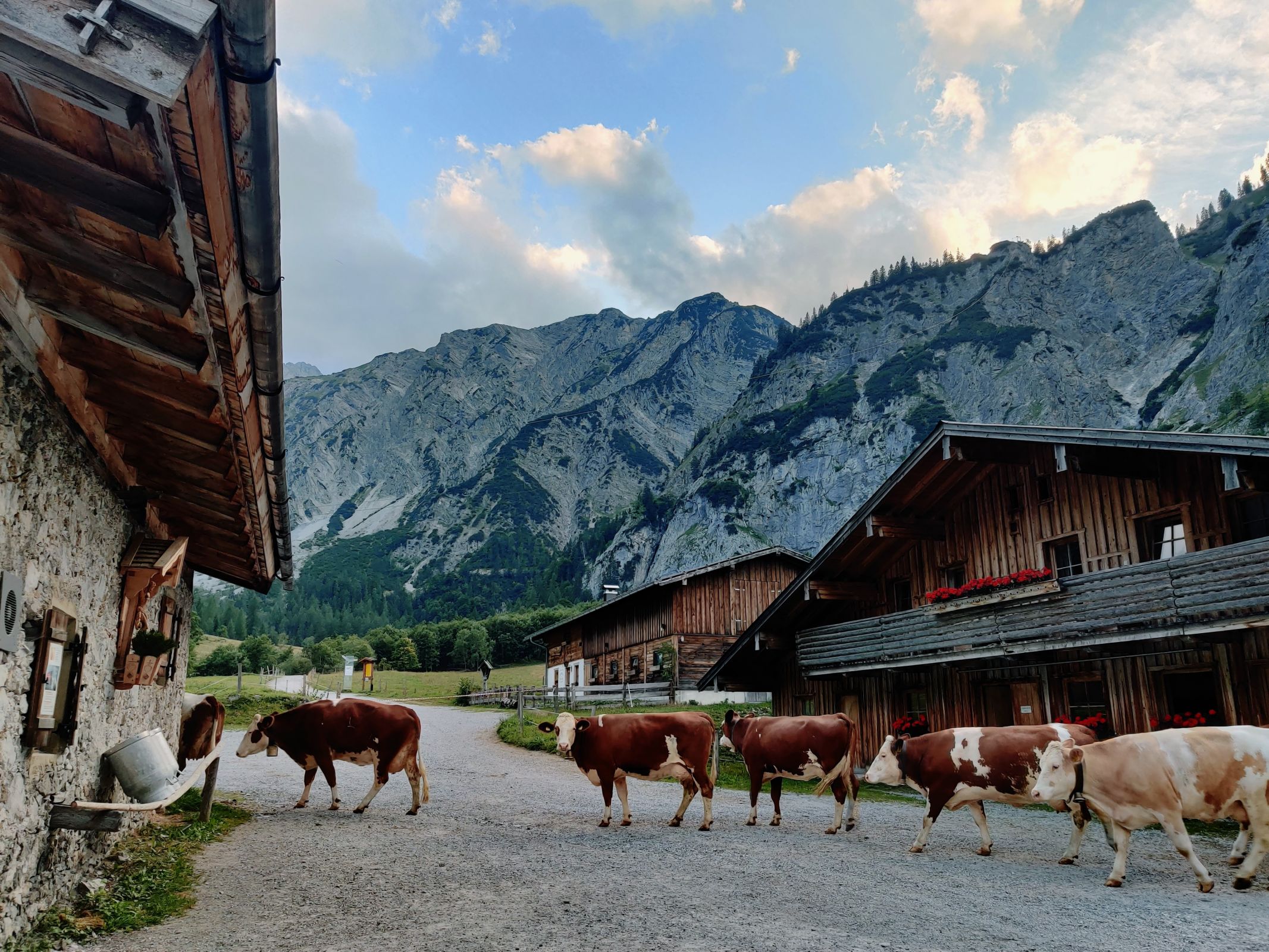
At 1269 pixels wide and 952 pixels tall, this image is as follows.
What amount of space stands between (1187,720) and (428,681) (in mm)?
66988

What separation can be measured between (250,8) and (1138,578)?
49.8 ft

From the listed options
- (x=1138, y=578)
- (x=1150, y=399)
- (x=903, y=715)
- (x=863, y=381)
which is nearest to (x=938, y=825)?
(x=1138, y=578)

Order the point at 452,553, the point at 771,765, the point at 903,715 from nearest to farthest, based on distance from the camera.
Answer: the point at 771,765
the point at 903,715
the point at 452,553

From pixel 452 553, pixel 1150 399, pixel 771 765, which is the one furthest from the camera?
pixel 452 553

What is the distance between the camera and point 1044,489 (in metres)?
17.3

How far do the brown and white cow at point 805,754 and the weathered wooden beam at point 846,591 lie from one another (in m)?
8.78

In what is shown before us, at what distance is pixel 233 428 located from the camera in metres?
5.79

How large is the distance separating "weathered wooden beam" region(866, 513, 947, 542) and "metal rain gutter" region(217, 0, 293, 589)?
16.3 meters

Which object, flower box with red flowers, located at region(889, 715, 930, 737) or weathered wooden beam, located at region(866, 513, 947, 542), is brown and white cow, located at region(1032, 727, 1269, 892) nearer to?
flower box with red flowers, located at region(889, 715, 930, 737)

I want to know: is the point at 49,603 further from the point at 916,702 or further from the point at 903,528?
the point at 916,702

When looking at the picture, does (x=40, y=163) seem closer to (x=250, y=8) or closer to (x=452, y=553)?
(x=250, y=8)

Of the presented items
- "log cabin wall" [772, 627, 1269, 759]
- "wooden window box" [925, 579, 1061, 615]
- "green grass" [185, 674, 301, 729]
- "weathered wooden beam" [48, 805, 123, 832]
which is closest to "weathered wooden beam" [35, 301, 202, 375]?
"weathered wooden beam" [48, 805, 123, 832]

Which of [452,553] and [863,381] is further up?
[863,381]

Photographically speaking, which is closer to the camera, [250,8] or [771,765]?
[250,8]
